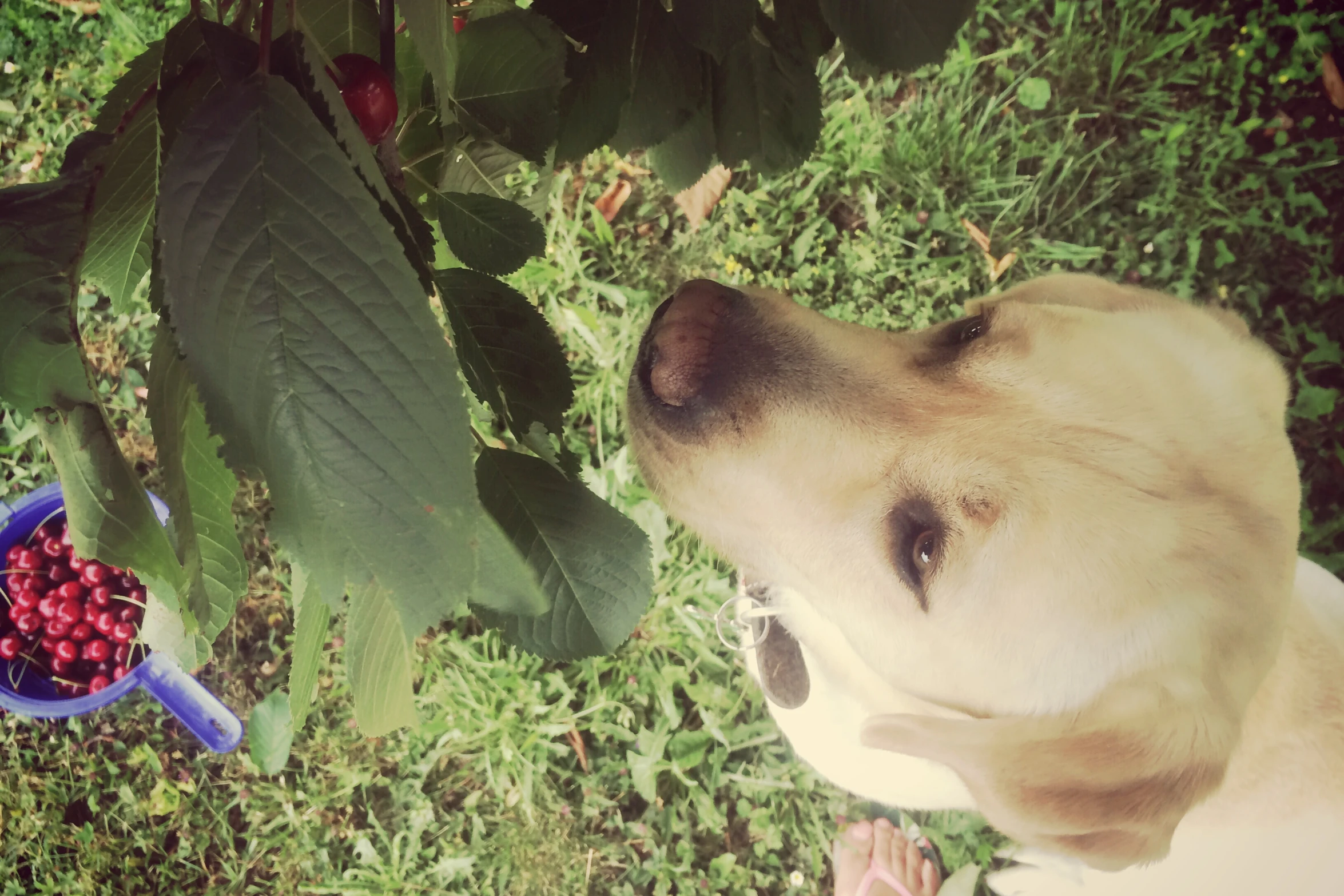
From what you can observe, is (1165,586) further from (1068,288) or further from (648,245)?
(648,245)

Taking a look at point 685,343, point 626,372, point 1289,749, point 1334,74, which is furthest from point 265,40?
point 1334,74

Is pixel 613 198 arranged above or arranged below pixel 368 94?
below

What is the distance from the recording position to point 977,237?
3.38m

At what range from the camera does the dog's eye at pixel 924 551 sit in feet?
5.02

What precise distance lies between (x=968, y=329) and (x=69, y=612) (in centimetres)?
311

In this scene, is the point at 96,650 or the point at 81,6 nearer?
the point at 96,650

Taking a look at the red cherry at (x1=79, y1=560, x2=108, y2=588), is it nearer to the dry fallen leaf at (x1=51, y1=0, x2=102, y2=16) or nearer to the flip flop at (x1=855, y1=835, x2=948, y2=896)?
the dry fallen leaf at (x1=51, y1=0, x2=102, y2=16)

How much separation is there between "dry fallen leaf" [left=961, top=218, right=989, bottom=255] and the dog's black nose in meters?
2.10

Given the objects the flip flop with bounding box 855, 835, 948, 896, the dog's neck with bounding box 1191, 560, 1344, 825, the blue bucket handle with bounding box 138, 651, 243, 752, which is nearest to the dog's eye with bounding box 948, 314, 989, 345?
the dog's neck with bounding box 1191, 560, 1344, 825

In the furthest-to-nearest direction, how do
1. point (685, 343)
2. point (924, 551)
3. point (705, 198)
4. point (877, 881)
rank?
point (705, 198)
point (877, 881)
point (685, 343)
point (924, 551)

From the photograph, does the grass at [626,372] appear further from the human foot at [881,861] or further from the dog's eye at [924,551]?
the dog's eye at [924,551]

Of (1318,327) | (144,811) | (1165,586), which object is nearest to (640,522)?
(1165,586)

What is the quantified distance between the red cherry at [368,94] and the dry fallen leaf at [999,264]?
10.0ft

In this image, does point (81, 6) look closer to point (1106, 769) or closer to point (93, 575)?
point (93, 575)
